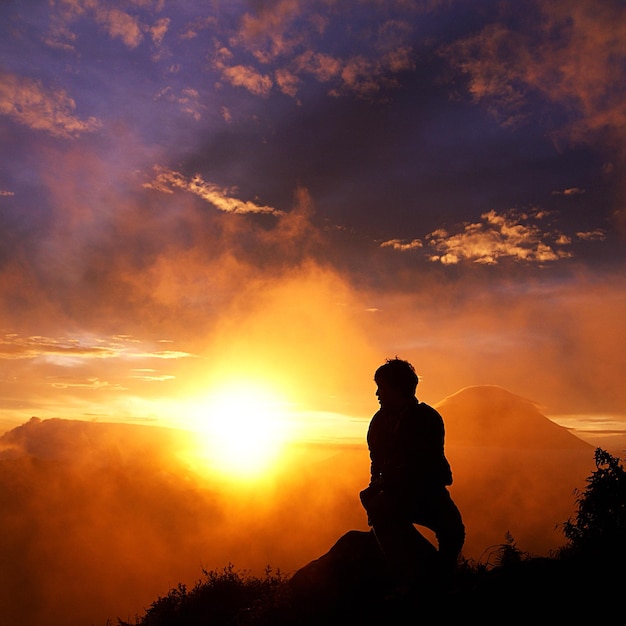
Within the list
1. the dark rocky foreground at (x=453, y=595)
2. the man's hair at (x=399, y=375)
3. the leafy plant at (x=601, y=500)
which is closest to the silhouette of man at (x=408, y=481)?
the man's hair at (x=399, y=375)

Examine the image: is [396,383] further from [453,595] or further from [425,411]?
[453,595]

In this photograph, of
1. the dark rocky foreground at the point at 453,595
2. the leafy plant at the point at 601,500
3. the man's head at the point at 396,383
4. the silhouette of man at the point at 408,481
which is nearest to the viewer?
the dark rocky foreground at the point at 453,595

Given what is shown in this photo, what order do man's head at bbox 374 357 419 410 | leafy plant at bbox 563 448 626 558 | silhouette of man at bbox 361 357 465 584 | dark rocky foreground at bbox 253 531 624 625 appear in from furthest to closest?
1. leafy plant at bbox 563 448 626 558
2. man's head at bbox 374 357 419 410
3. silhouette of man at bbox 361 357 465 584
4. dark rocky foreground at bbox 253 531 624 625

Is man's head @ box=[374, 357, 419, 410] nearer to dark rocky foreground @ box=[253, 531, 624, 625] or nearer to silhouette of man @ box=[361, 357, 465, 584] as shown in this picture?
silhouette of man @ box=[361, 357, 465, 584]

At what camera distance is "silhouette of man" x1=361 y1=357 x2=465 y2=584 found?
636cm

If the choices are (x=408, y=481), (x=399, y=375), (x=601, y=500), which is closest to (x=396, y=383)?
(x=399, y=375)

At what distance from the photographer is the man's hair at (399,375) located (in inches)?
259

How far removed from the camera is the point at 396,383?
6598 millimetres

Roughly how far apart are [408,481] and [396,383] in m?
1.22

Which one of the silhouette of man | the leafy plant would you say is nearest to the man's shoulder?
the silhouette of man

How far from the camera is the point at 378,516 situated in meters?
6.70

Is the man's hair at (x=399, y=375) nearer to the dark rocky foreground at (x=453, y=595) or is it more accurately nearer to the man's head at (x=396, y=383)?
the man's head at (x=396, y=383)

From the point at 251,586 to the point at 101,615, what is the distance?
694 feet

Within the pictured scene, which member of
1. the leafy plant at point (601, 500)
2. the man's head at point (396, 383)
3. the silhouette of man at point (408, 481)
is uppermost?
the man's head at point (396, 383)
